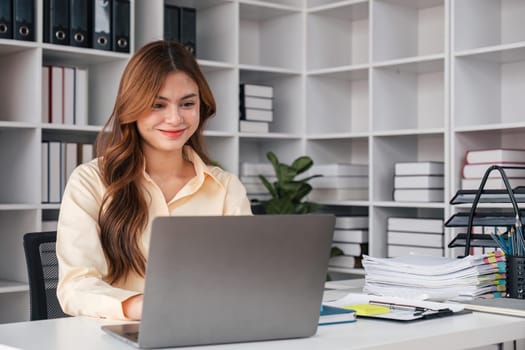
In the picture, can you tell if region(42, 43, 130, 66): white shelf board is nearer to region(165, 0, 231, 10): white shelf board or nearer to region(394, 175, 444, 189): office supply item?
region(165, 0, 231, 10): white shelf board

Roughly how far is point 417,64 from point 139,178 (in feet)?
6.84

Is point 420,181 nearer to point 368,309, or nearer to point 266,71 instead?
point 266,71

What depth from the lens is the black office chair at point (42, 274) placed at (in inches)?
85.9

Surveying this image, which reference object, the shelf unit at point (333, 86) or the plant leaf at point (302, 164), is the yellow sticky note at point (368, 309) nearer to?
the shelf unit at point (333, 86)

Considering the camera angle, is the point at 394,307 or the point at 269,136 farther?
the point at 269,136

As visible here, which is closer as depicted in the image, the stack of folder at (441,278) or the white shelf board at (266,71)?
the stack of folder at (441,278)

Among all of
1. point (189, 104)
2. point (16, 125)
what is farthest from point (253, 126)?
point (189, 104)

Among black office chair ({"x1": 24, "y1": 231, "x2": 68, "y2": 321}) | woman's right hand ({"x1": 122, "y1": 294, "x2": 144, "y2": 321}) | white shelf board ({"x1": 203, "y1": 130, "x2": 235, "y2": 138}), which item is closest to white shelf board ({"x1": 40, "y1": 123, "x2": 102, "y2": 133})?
white shelf board ({"x1": 203, "y1": 130, "x2": 235, "y2": 138})

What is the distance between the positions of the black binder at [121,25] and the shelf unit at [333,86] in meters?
0.04

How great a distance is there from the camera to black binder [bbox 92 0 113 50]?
363 cm

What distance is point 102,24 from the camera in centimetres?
365

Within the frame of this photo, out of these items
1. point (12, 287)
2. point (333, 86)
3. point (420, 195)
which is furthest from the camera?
point (333, 86)

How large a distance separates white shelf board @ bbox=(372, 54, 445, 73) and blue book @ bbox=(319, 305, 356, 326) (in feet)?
7.17

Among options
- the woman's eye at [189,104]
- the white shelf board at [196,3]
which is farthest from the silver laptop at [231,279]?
the white shelf board at [196,3]
